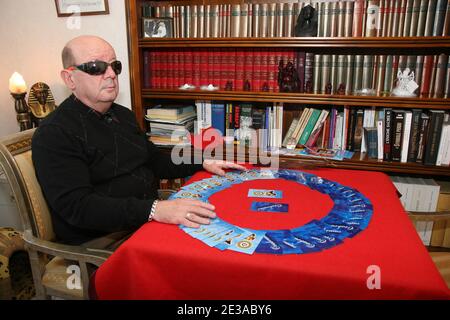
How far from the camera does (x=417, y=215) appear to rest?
159cm

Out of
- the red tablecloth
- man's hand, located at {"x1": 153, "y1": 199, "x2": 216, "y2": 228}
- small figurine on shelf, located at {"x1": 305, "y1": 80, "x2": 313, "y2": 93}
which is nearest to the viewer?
the red tablecloth

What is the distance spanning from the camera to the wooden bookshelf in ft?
6.46

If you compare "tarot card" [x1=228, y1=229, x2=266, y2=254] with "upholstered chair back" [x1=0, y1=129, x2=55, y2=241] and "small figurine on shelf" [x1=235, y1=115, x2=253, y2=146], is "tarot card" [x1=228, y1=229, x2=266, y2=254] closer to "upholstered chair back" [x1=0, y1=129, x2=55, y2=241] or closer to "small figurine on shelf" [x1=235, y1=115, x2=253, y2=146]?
"upholstered chair back" [x1=0, y1=129, x2=55, y2=241]

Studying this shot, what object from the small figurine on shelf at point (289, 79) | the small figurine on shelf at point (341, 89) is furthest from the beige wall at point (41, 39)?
the small figurine on shelf at point (341, 89)

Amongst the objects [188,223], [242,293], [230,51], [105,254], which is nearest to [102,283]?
[105,254]

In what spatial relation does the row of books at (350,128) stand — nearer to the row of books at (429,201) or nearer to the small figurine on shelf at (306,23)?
the row of books at (429,201)

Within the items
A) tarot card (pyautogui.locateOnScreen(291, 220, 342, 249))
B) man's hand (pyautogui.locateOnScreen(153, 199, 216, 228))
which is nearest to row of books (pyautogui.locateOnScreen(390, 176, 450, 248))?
tarot card (pyautogui.locateOnScreen(291, 220, 342, 249))

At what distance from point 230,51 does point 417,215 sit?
4.75 feet

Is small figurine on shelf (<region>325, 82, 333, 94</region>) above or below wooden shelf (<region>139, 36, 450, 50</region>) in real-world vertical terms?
below

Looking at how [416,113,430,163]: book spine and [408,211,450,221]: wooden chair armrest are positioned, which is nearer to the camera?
[408,211,450,221]: wooden chair armrest

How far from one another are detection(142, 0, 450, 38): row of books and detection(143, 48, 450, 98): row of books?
0.13m

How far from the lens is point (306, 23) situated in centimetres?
207

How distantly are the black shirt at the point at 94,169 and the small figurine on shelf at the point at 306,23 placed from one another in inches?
39.7

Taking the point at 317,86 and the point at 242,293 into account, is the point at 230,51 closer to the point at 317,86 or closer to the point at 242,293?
the point at 317,86
